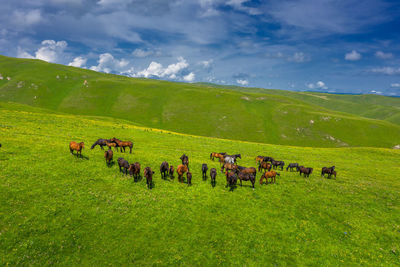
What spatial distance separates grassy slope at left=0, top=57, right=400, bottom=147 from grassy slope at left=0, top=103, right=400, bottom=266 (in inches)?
4385

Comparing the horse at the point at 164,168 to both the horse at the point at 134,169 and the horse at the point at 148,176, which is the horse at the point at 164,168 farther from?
the horse at the point at 134,169

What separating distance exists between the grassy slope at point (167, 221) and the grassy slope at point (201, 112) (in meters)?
111

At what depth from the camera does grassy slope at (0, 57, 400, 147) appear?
5384 inches

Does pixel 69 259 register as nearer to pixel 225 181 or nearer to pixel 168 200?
pixel 168 200

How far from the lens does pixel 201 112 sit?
162250 millimetres

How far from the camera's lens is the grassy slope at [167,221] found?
44.4 ft

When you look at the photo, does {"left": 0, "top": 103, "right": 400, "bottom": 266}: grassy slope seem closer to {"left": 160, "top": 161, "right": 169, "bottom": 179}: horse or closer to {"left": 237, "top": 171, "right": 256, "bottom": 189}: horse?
{"left": 160, "top": 161, "right": 169, "bottom": 179}: horse

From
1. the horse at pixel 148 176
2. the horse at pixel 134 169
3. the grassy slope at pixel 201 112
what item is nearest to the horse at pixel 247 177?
the horse at pixel 148 176

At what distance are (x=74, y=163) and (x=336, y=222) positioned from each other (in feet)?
93.1

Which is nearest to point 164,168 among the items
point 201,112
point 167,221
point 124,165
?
point 124,165

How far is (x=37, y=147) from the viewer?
23.2 m

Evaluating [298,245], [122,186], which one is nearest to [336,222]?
[298,245]

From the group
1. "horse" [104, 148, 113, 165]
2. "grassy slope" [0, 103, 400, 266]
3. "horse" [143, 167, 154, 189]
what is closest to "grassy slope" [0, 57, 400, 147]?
"horse" [104, 148, 113, 165]

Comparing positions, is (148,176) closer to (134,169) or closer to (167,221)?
(134,169)
